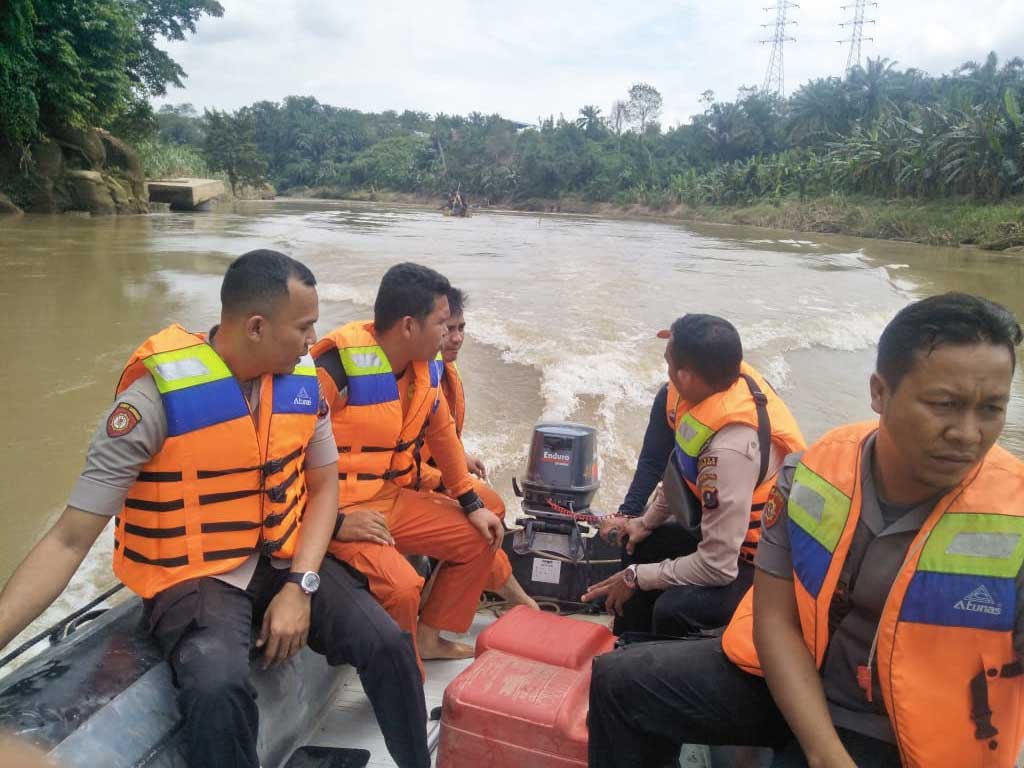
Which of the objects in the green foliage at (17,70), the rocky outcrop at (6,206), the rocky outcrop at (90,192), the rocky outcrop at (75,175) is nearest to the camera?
the green foliage at (17,70)

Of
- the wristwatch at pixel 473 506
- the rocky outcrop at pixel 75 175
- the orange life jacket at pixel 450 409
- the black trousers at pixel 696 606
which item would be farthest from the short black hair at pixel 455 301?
the rocky outcrop at pixel 75 175

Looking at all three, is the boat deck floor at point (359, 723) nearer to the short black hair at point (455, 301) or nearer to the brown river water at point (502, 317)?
the short black hair at point (455, 301)

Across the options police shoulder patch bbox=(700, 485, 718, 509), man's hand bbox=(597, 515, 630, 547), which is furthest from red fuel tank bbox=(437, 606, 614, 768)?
man's hand bbox=(597, 515, 630, 547)

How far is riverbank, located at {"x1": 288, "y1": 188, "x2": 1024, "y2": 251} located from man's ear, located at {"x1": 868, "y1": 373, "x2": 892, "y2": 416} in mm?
27575

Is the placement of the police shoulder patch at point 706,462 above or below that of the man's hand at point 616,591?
above

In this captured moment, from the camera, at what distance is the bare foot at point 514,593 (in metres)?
2.88

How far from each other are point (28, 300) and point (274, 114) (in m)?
83.1

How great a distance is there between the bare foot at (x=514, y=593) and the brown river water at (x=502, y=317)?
1831 millimetres

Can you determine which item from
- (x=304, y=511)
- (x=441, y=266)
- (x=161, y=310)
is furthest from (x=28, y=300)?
(x=304, y=511)

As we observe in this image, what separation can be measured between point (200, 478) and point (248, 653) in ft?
1.32

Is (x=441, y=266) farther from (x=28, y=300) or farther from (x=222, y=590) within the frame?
(x=222, y=590)

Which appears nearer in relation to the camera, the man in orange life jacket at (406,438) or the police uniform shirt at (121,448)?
the police uniform shirt at (121,448)

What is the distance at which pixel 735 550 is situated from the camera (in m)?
2.22

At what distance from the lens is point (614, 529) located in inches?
111
